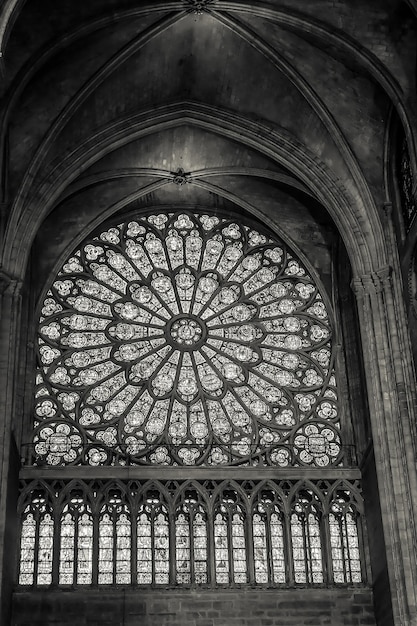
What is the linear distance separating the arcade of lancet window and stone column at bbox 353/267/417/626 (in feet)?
6.36

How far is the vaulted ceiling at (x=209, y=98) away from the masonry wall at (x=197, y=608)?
494 centimetres

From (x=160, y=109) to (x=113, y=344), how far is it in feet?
13.4

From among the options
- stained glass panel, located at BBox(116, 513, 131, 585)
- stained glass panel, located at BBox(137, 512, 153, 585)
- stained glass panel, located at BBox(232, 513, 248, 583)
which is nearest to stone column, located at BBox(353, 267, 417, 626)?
stained glass panel, located at BBox(232, 513, 248, 583)

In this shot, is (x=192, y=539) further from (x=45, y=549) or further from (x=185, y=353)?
(x=185, y=353)

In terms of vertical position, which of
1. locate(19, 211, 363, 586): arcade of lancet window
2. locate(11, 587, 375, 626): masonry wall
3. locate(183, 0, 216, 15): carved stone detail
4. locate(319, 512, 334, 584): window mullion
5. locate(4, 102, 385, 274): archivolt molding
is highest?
locate(183, 0, 216, 15): carved stone detail

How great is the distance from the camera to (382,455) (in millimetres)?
14680

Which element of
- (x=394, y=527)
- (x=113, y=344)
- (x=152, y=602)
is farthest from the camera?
(x=113, y=344)

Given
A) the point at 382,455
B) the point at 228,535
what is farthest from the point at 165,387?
the point at 382,455

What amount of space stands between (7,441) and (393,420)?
5450mm

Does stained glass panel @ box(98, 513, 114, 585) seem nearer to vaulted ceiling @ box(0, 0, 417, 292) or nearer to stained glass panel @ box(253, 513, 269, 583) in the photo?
stained glass panel @ box(253, 513, 269, 583)

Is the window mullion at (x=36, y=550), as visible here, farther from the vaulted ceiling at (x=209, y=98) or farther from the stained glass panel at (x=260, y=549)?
the vaulted ceiling at (x=209, y=98)

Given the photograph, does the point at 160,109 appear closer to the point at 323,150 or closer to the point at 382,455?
the point at 323,150

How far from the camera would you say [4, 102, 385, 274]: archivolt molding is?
1605cm

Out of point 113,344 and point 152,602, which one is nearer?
point 152,602
